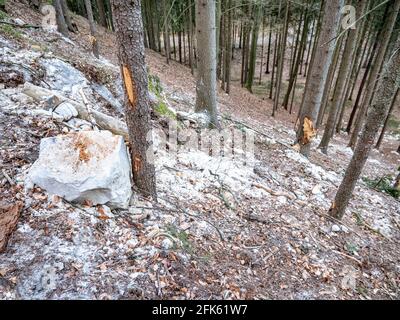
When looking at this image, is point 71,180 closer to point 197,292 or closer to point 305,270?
point 197,292

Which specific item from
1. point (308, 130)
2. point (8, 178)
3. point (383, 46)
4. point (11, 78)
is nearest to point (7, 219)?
point (8, 178)

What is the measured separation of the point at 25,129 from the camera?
12.8 ft

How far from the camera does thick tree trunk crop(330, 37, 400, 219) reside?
359cm

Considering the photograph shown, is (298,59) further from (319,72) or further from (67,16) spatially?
(67,16)

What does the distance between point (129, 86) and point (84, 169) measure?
1.10 metres

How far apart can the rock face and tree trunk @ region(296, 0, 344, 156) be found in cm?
447

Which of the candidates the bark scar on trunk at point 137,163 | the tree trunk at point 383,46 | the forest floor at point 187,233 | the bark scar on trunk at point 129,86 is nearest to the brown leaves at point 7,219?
the forest floor at point 187,233

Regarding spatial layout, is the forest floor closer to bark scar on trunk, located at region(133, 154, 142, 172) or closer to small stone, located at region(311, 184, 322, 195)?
small stone, located at region(311, 184, 322, 195)

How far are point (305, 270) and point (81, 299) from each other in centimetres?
280

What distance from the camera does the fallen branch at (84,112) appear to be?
432cm

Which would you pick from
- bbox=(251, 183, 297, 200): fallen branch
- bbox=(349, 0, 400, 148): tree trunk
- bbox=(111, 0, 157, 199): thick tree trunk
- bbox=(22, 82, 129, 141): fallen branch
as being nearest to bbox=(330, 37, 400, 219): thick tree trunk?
bbox=(251, 183, 297, 200): fallen branch

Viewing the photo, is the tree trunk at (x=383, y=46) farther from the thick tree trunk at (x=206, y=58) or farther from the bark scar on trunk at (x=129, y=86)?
the bark scar on trunk at (x=129, y=86)

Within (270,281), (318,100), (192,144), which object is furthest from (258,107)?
(270,281)

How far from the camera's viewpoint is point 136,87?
3184 mm
